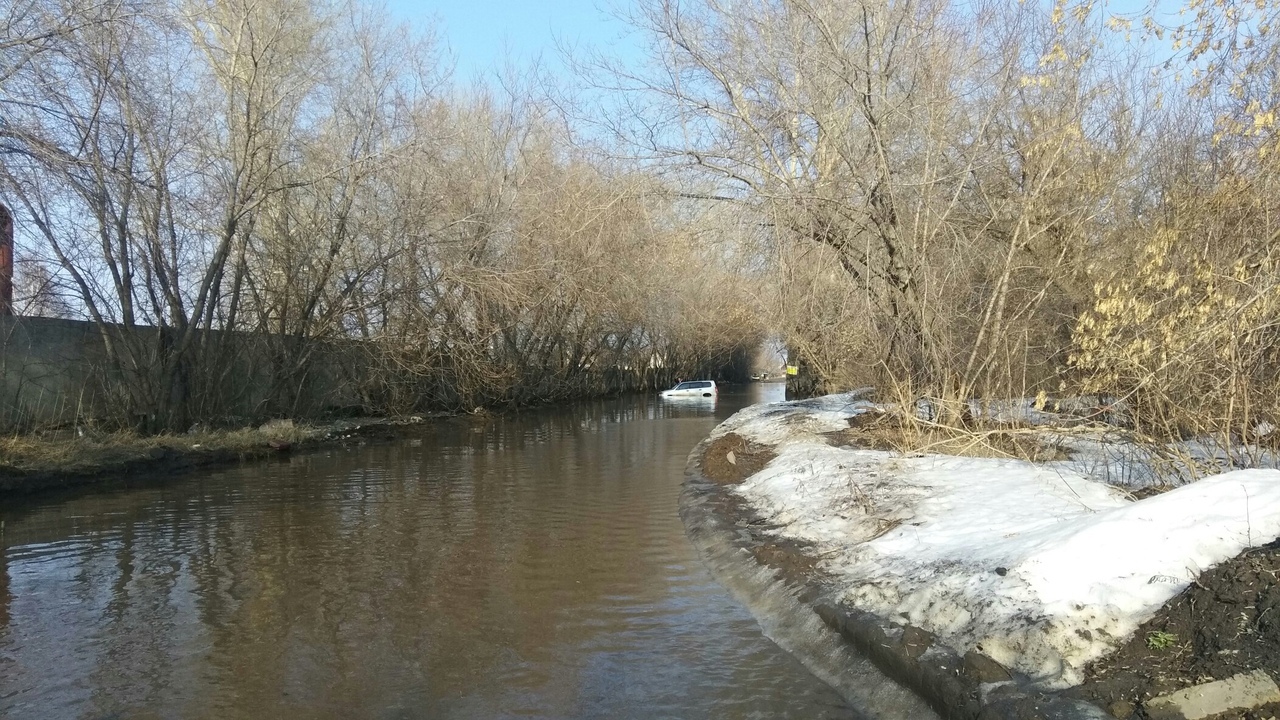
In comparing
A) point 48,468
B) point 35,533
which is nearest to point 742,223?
point 35,533

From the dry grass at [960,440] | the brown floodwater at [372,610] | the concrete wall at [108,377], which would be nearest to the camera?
the brown floodwater at [372,610]

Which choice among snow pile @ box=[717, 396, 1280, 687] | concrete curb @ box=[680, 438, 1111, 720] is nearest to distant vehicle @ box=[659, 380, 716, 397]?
concrete curb @ box=[680, 438, 1111, 720]

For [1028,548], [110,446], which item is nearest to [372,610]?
[1028,548]

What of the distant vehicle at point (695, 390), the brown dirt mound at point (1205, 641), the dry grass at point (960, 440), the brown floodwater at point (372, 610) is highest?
the distant vehicle at point (695, 390)

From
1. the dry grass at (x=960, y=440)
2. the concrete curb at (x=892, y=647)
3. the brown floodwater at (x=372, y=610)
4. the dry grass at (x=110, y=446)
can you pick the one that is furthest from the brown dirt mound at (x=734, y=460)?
the dry grass at (x=110, y=446)

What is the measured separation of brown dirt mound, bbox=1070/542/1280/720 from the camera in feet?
14.5

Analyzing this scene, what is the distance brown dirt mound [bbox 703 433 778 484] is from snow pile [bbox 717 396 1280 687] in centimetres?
421

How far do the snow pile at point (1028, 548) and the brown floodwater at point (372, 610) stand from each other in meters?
1.05

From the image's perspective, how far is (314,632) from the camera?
6.99 meters

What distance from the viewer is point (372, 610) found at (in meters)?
7.62

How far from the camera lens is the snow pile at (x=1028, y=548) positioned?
17.0 ft

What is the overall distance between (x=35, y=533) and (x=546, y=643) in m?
7.61

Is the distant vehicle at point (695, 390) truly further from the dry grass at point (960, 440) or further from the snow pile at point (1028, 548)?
the snow pile at point (1028, 548)

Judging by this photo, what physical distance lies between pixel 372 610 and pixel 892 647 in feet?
13.9
